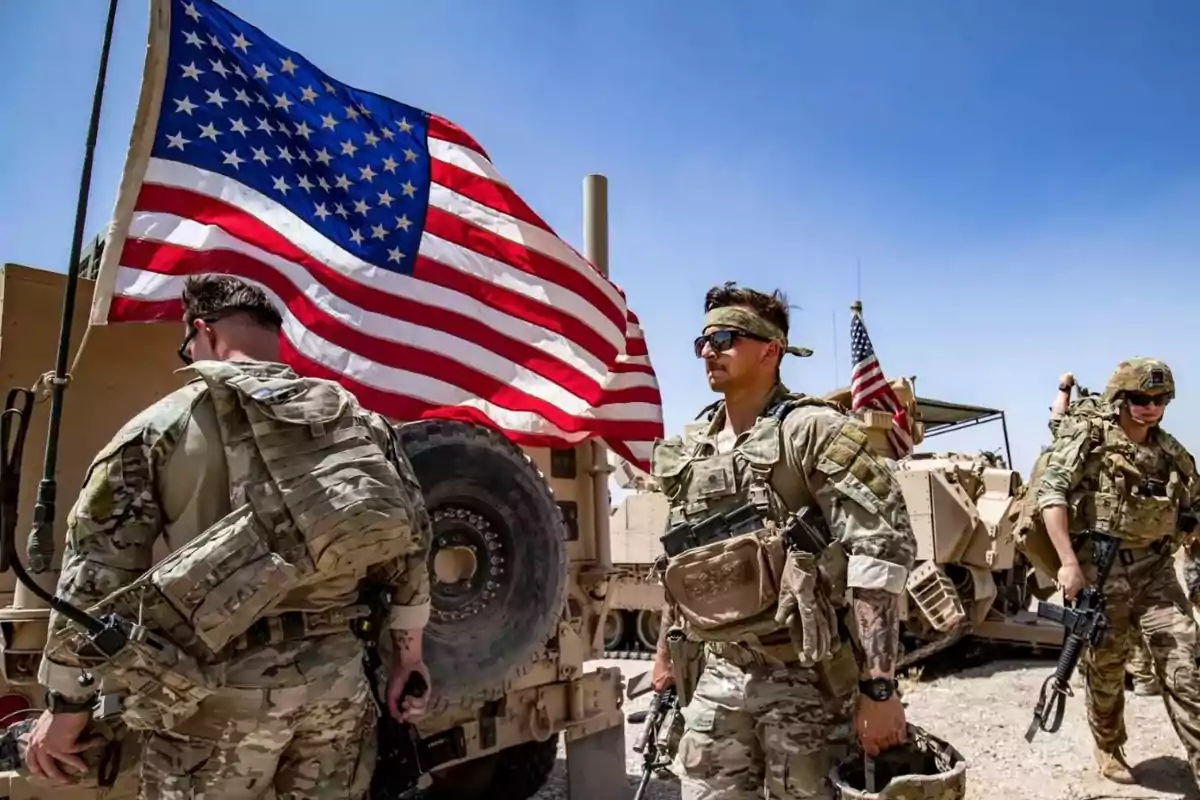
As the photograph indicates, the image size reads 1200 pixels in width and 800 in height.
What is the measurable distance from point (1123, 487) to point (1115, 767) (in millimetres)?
1463

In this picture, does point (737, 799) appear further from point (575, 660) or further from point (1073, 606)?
point (1073, 606)

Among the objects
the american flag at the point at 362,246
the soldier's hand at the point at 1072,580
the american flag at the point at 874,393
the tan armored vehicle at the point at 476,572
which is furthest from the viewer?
the american flag at the point at 874,393

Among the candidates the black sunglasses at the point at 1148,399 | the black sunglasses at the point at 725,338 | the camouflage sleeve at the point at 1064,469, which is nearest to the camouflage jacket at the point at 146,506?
the black sunglasses at the point at 725,338

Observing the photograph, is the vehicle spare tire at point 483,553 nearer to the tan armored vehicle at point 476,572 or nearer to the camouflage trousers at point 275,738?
the tan armored vehicle at point 476,572

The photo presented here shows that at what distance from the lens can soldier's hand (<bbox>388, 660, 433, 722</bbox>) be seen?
105 inches

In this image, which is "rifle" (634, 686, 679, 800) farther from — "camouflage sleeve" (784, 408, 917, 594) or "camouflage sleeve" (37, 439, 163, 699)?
"camouflage sleeve" (37, 439, 163, 699)

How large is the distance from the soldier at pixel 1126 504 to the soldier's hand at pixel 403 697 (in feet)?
10.9

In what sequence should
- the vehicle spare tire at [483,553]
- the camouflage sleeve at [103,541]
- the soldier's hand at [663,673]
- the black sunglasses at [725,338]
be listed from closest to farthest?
the camouflage sleeve at [103,541] < the black sunglasses at [725,338] < the soldier's hand at [663,673] < the vehicle spare tire at [483,553]

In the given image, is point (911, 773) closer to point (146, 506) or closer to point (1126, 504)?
point (146, 506)

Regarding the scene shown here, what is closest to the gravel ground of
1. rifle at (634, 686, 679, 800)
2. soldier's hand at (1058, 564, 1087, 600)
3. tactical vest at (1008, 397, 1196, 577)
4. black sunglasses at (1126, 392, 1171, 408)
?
soldier's hand at (1058, 564, 1087, 600)

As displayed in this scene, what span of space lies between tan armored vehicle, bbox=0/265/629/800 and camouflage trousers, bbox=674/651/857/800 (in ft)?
3.16

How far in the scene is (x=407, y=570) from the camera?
270cm

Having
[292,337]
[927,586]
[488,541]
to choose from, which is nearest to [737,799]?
[488,541]

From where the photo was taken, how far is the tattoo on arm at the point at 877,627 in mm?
2590
